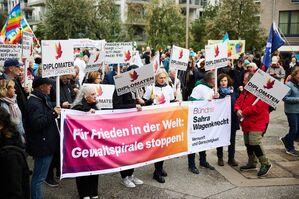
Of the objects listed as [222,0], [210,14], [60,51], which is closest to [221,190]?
[60,51]

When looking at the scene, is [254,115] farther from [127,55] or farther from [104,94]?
[127,55]

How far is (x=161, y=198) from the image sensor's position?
587cm

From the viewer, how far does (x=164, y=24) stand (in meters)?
37.5

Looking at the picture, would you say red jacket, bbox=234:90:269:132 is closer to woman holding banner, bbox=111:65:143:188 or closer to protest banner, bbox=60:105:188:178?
protest banner, bbox=60:105:188:178

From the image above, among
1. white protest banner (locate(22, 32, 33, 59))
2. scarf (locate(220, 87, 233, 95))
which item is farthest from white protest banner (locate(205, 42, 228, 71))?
white protest banner (locate(22, 32, 33, 59))

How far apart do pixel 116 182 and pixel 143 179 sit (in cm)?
49

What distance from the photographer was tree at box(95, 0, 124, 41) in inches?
1483

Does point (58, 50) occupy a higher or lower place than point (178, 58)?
higher

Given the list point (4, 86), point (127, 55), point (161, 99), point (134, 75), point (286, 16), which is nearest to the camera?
point (4, 86)

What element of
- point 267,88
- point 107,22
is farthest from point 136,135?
point 107,22

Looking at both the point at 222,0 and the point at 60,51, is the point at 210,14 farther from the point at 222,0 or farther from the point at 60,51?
the point at 60,51

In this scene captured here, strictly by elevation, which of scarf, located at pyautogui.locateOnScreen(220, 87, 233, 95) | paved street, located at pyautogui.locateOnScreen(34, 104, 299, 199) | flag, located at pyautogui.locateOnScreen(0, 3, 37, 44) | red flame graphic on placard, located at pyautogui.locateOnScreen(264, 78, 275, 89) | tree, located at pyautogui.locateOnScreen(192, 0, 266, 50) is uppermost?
tree, located at pyautogui.locateOnScreen(192, 0, 266, 50)

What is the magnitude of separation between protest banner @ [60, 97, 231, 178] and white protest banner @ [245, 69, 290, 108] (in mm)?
829

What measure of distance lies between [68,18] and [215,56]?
103 ft
